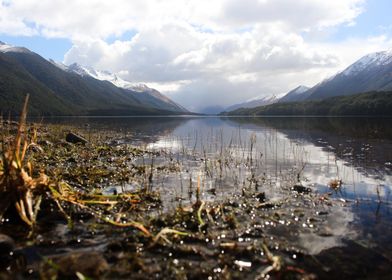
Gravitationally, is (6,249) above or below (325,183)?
above

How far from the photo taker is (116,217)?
562 inches

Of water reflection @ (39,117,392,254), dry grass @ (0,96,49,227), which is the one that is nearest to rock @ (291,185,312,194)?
water reflection @ (39,117,392,254)

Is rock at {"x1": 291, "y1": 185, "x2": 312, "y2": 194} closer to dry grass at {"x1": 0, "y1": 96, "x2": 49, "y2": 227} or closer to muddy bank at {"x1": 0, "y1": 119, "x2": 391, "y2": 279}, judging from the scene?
muddy bank at {"x1": 0, "y1": 119, "x2": 391, "y2": 279}

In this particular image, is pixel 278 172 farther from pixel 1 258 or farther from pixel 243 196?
pixel 1 258

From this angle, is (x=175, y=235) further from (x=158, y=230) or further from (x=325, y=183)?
(x=325, y=183)

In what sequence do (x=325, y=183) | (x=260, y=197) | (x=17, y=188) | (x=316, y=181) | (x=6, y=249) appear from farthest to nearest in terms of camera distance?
(x=316, y=181), (x=325, y=183), (x=260, y=197), (x=17, y=188), (x=6, y=249)

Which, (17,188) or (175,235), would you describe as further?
(17,188)

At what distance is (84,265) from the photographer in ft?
32.3

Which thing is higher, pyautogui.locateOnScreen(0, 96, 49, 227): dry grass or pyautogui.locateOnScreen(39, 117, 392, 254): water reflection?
pyautogui.locateOnScreen(0, 96, 49, 227): dry grass

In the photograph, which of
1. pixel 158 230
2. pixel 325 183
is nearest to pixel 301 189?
pixel 325 183

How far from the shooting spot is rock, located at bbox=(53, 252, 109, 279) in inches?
380

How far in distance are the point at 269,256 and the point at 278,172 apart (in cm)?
1658

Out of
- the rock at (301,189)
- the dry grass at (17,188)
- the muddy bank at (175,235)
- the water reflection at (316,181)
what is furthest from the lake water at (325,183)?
the dry grass at (17,188)

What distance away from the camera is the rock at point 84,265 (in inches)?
380
